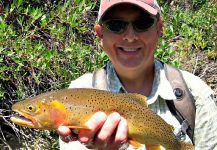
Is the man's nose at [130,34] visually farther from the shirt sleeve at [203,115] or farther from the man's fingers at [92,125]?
the man's fingers at [92,125]

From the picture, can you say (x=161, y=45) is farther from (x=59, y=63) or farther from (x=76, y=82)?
(x=76, y=82)

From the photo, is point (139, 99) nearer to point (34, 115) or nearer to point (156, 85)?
point (156, 85)

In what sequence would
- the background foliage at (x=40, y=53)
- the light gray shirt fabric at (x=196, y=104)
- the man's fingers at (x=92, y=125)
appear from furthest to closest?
the background foliage at (x=40, y=53) < the light gray shirt fabric at (x=196, y=104) < the man's fingers at (x=92, y=125)

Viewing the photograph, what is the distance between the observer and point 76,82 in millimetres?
3143

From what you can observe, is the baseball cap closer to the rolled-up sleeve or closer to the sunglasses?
the sunglasses

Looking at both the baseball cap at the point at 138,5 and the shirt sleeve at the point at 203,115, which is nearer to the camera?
the baseball cap at the point at 138,5

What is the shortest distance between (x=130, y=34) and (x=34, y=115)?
83cm

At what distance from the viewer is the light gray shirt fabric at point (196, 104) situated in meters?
3.03

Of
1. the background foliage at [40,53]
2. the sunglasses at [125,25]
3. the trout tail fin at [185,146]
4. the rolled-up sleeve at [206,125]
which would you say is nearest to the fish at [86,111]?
the trout tail fin at [185,146]

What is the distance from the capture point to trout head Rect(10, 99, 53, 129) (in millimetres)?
2498

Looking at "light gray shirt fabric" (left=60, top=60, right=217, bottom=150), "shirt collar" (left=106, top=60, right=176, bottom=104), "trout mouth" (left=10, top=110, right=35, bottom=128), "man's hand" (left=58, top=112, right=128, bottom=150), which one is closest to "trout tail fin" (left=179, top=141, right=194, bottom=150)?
"light gray shirt fabric" (left=60, top=60, right=217, bottom=150)

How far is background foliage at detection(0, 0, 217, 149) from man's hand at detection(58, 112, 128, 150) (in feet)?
7.85

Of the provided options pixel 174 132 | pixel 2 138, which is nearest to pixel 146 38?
pixel 174 132

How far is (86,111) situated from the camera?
2.55m
